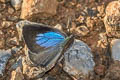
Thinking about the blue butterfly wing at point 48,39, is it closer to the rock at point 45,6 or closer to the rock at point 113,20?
the rock at point 45,6

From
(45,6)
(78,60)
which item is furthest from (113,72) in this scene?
(45,6)

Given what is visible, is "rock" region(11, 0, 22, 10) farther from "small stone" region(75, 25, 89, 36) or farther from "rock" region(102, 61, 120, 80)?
"rock" region(102, 61, 120, 80)

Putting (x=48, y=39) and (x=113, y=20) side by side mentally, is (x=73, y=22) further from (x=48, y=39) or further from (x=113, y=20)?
(x=48, y=39)

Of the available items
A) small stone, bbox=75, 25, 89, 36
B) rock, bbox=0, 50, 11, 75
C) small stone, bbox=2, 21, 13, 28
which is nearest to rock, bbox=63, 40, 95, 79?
small stone, bbox=75, 25, 89, 36

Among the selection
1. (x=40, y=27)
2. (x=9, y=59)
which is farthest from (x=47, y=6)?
(x=9, y=59)

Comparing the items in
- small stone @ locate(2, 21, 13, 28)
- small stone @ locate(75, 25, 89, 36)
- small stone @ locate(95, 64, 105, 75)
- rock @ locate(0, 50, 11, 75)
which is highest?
small stone @ locate(2, 21, 13, 28)

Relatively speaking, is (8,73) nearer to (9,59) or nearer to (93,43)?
(9,59)
